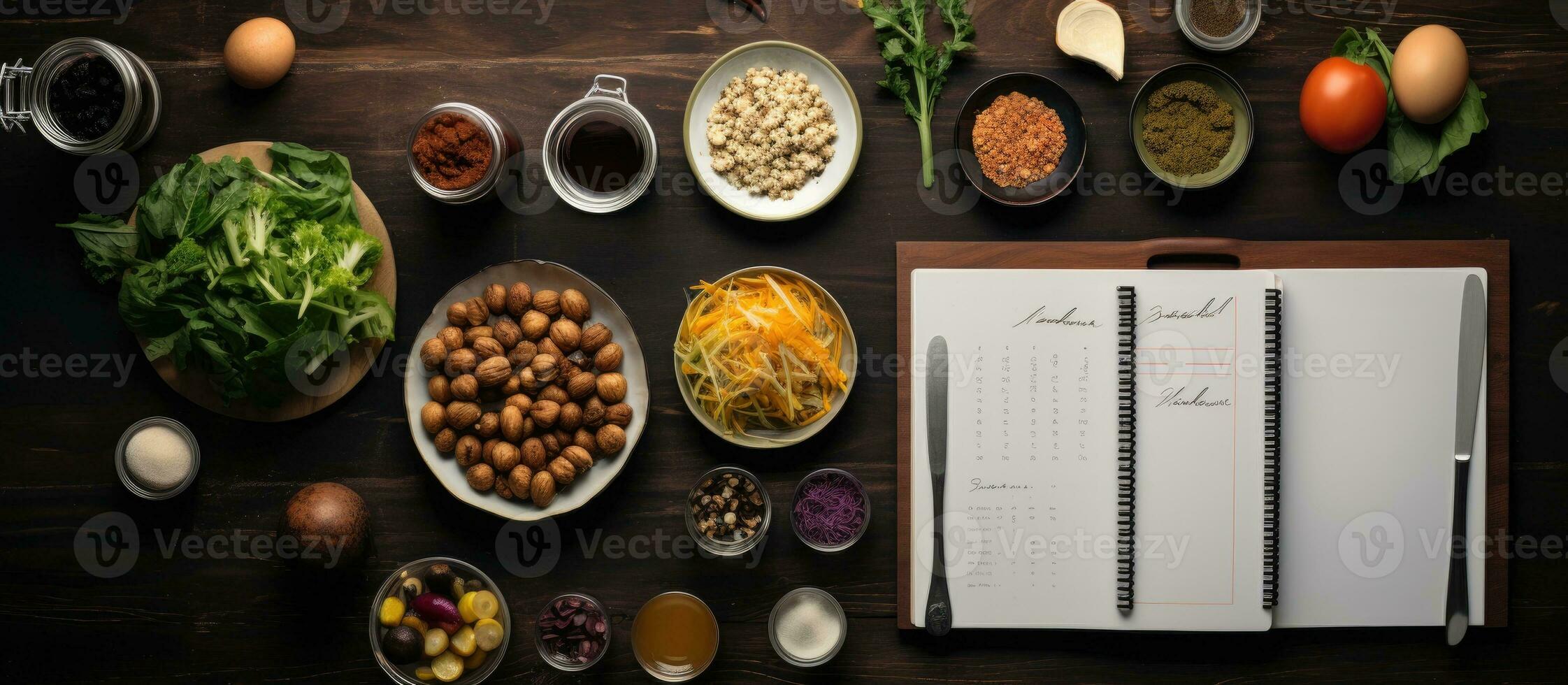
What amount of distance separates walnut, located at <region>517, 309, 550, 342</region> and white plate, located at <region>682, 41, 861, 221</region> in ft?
1.33

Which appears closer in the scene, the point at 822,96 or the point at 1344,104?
the point at 1344,104

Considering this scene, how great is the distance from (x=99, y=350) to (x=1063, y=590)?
2.04 m

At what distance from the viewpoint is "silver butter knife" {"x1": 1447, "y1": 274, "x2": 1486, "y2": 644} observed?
1530mm

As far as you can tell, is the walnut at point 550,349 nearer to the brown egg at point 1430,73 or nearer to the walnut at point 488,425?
the walnut at point 488,425

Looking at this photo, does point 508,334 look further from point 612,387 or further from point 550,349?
point 612,387

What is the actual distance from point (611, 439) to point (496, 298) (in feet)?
1.17

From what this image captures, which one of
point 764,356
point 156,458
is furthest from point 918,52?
point 156,458

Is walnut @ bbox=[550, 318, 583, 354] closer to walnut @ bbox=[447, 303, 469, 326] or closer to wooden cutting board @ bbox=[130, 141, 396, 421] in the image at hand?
walnut @ bbox=[447, 303, 469, 326]

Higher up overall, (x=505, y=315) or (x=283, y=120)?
(x=283, y=120)

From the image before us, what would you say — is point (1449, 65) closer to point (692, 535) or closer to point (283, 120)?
point (692, 535)

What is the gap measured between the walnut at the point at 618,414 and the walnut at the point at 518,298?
257mm

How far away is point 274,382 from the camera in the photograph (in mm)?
1527

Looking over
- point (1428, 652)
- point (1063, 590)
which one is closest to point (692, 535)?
point (1063, 590)

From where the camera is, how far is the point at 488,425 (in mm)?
1500
